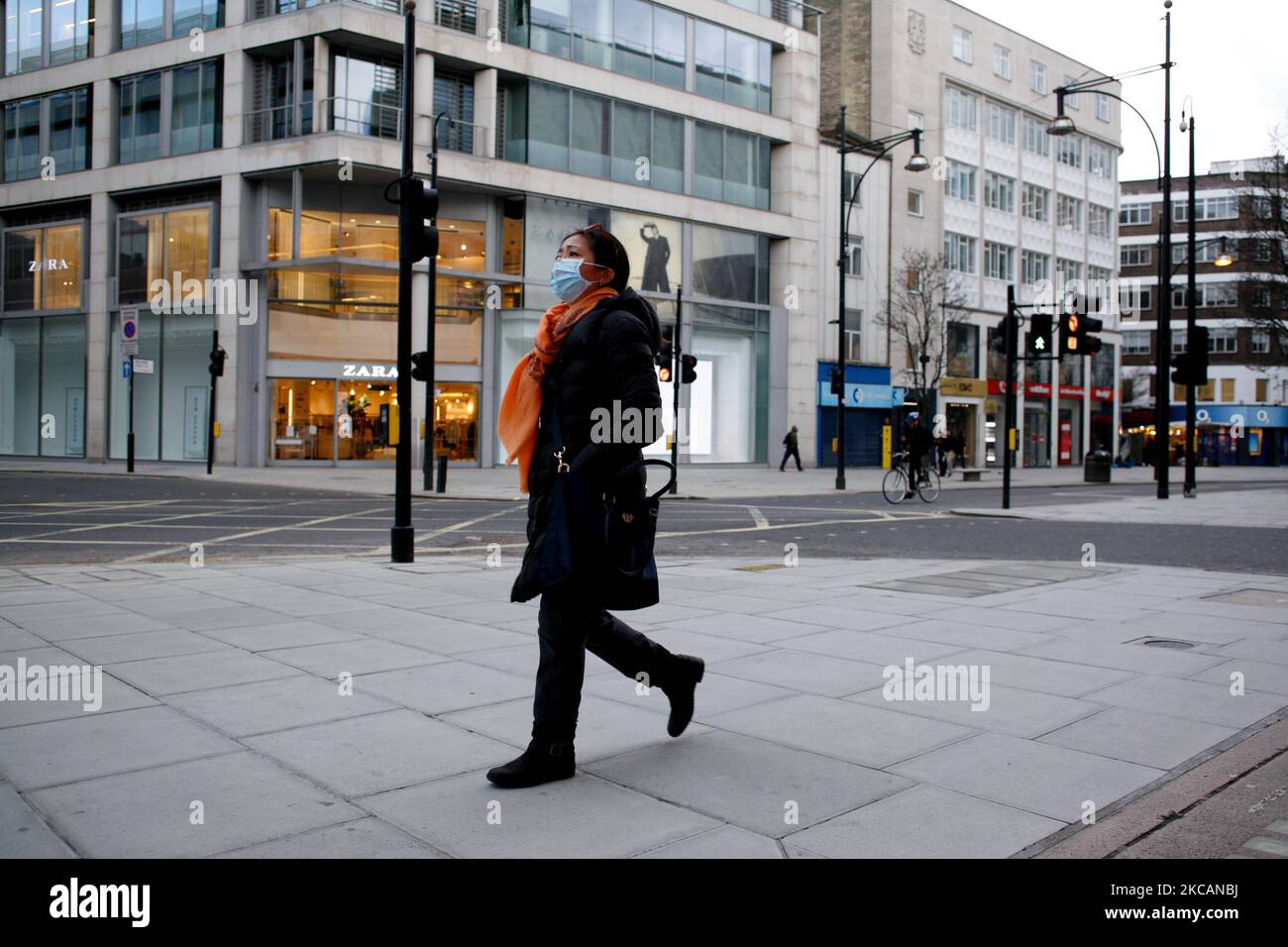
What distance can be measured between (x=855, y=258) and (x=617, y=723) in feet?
139

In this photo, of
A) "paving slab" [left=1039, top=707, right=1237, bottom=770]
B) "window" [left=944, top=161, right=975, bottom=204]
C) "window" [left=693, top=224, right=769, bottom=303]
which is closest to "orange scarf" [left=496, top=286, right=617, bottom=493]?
"paving slab" [left=1039, top=707, right=1237, bottom=770]

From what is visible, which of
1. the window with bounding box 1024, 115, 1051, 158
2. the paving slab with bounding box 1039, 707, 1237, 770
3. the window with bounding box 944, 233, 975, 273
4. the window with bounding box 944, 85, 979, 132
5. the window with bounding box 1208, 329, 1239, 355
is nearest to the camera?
the paving slab with bounding box 1039, 707, 1237, 770

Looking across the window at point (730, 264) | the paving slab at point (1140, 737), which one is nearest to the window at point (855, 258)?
the window at point (730, 264)

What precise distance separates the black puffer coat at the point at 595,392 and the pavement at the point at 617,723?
899 millimetres

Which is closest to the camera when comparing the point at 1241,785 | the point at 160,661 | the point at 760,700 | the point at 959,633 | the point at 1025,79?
the point at 1241,785

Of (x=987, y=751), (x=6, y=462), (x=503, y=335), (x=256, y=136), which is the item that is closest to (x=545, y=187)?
(x=503, y=335)

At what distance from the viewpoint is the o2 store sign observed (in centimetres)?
3288

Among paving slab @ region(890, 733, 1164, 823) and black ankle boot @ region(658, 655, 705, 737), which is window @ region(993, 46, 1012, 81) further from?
black ankle boot @ region(658, 655, 705, 737)

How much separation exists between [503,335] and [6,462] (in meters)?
15.6

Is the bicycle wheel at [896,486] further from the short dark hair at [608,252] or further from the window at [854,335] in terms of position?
the window at [854,335]

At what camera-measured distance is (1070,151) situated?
57875 millimetres

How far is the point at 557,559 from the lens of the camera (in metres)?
3.74

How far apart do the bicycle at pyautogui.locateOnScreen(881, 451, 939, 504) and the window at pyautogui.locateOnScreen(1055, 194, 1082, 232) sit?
3935 cm

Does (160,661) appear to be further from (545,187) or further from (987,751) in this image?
(545,187)
